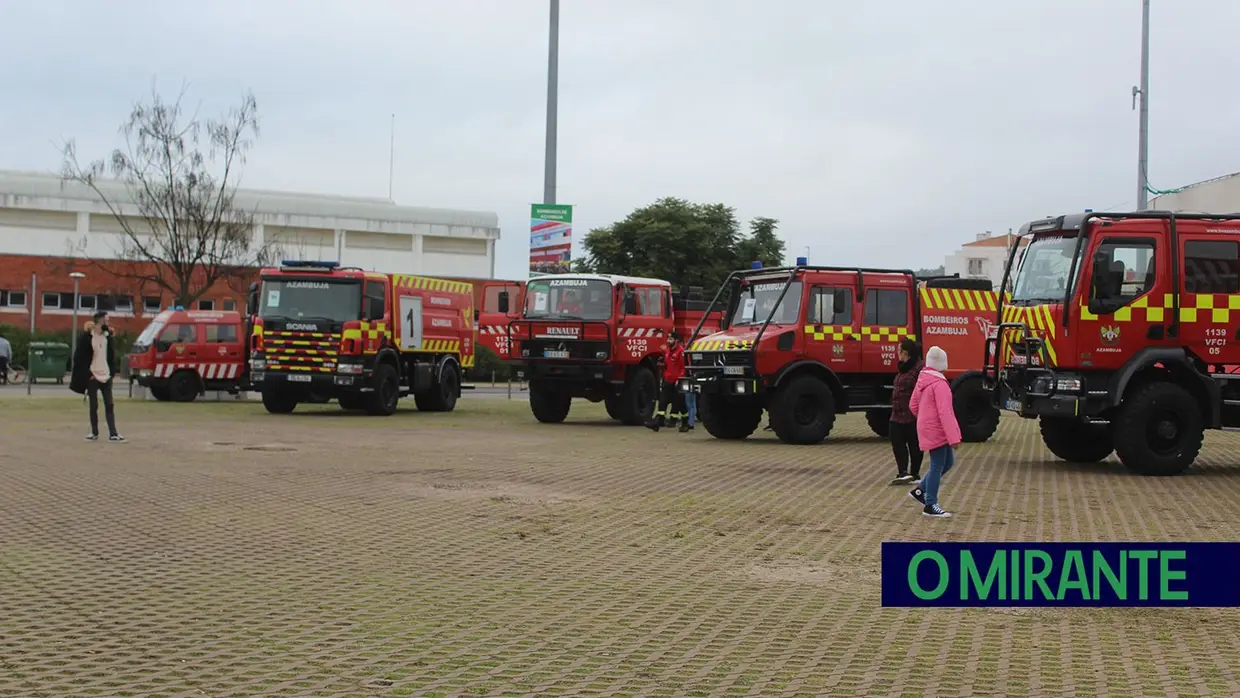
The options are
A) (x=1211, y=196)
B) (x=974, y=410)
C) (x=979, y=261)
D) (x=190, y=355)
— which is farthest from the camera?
(x=979, y=261)

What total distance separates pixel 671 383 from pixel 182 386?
14.0 metres

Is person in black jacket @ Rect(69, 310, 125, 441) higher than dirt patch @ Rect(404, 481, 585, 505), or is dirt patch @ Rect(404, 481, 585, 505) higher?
person in black jacket @ Rect(69, 310, 125, 441)

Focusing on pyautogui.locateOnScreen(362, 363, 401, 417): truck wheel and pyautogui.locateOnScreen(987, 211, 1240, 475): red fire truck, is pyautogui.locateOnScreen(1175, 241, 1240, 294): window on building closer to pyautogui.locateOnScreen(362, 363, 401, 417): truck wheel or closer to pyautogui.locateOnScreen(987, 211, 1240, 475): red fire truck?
pyautogui.locateOnScreen(987, 211, 1240, 475): red fire truck

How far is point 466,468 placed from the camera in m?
16.3

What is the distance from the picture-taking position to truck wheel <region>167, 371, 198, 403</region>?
3375cm

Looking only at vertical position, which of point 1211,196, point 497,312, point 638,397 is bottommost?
point 638,397

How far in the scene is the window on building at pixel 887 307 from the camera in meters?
21.6

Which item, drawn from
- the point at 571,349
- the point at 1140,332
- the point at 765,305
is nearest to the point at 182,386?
the point at 571,349

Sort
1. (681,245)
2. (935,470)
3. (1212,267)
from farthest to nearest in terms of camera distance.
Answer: (681,245) → (1212,267) → (935,470)

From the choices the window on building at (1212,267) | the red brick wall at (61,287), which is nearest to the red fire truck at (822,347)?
the window on building at (1212,267)

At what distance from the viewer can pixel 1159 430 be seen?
16.3m

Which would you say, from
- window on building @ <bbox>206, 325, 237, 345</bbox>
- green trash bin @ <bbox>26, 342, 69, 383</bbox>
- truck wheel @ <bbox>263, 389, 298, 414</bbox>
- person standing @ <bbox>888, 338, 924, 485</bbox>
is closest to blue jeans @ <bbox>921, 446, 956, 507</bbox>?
person standing @ <bbox>888, 338, 924, 485</bbox>

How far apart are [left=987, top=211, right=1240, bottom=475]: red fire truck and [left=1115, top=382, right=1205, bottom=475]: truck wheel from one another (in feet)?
0.04

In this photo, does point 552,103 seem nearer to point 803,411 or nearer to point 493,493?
point 803,411
